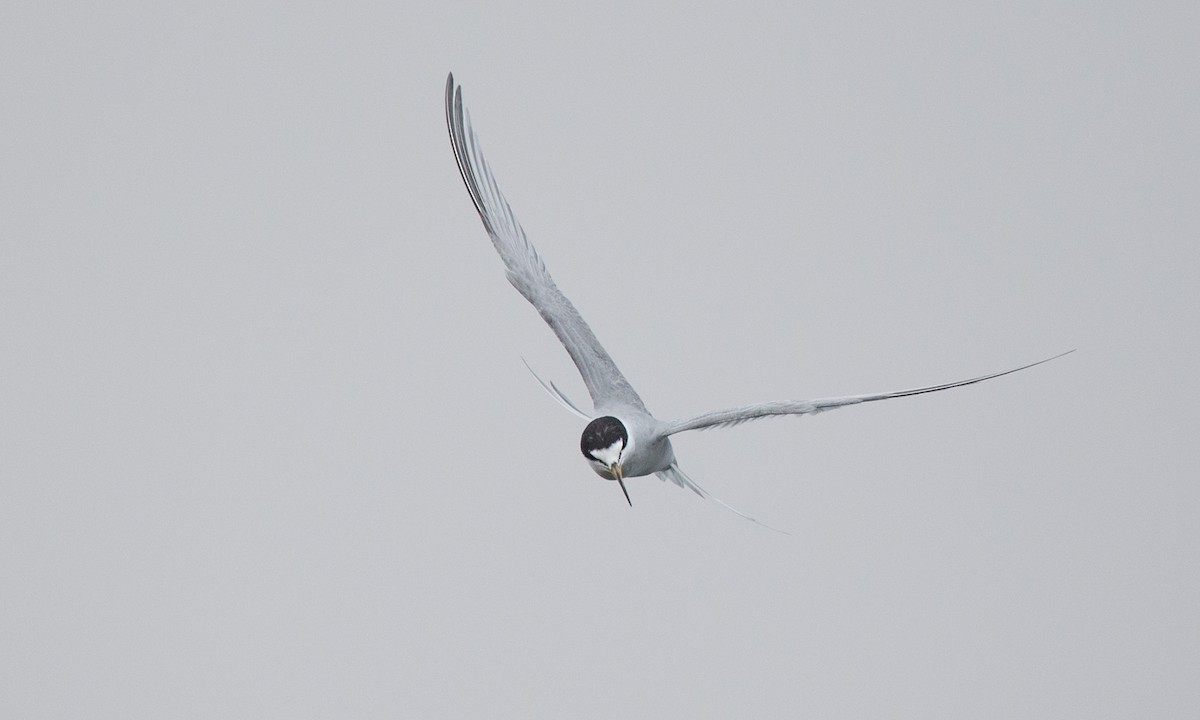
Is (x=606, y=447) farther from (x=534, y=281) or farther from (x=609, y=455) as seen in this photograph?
(x=534, y=281)

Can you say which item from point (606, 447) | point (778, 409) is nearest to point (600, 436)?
point (606, 447)

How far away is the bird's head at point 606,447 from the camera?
4816mm

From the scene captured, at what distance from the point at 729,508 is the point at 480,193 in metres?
1.79

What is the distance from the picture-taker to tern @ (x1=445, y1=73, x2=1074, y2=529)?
4836mm

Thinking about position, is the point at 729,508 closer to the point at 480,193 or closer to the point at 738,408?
the point at 738,408

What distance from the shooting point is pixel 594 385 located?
5.56 m

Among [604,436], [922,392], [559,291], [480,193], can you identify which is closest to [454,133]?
[480,193]

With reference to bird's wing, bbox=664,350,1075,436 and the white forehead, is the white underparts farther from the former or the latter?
bird's wing, bbox=664,350,1075,436

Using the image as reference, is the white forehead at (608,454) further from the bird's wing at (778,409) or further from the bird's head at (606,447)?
the bird's wing at (778,409)

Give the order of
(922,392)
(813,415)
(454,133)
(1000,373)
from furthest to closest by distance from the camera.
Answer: (454,133), (813,415), (922,392), (1000,373)

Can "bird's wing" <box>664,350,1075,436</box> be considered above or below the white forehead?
below

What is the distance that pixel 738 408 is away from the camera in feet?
15.8

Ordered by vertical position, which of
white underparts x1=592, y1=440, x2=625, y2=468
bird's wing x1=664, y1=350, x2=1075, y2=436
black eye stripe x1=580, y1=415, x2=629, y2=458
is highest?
black eye stripe x1=580, y1=415, x2=629, y2=458

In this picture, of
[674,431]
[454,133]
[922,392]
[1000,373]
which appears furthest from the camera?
[454,133]
